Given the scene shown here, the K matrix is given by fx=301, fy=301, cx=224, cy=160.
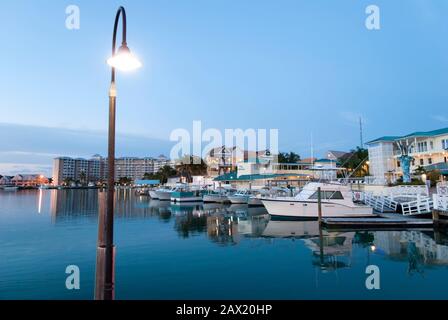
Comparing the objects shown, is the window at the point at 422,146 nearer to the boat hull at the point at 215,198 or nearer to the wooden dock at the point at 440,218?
the boat hull at the point at 215,198

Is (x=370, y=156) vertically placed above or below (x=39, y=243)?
above

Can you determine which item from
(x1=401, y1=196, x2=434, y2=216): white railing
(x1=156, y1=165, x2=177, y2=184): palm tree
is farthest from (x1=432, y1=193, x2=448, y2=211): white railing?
(x1=156, y1=165, x2=177, y2=184): palm tree

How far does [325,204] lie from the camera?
24203 millimetres

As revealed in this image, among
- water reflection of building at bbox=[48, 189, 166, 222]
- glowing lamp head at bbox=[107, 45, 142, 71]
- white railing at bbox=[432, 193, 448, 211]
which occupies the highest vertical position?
glowing lamp head at bbox=[107, 45, 142, 71]

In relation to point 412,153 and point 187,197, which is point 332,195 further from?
point 412,153

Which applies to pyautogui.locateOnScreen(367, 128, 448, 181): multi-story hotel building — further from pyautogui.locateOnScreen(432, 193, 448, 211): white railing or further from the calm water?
the calm water

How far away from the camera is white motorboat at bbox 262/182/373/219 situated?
24.2 meters

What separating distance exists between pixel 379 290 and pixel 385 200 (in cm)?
2188

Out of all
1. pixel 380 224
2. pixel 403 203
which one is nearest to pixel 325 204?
pixel 380 224

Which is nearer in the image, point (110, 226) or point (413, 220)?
point (110, 226)
